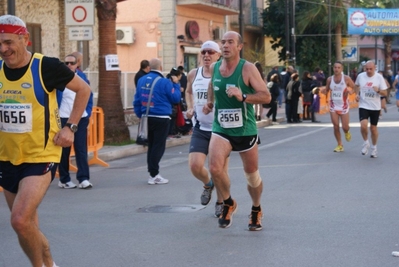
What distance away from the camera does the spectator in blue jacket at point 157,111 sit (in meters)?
12.3

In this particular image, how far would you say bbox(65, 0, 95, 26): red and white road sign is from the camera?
15953 mm

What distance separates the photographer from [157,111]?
1230cm

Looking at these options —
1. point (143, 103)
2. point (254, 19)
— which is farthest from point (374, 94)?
point (254, 19)

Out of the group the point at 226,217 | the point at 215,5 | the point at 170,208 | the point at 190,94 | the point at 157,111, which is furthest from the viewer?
the point at 215,5

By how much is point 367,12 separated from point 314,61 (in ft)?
15.0

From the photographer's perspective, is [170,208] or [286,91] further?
[286,91]

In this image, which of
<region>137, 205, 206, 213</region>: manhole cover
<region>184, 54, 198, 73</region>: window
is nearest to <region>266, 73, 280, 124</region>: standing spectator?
<region>184, 54, 198, 73</region>: window

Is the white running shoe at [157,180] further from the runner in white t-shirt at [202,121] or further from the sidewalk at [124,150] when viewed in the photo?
the sidewalk at [124,150]

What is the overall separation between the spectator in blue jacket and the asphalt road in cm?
36

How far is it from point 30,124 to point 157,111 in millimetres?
6675

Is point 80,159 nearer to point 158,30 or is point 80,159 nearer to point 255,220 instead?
point 255,220

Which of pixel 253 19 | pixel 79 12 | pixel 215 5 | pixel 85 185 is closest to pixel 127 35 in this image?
pixel 215 5

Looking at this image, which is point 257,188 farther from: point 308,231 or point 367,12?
point 367,12

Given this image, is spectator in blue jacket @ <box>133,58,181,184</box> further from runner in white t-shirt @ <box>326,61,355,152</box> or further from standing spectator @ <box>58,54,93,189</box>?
runner in white t-shirt @ <box>326,61,355,152</box>
